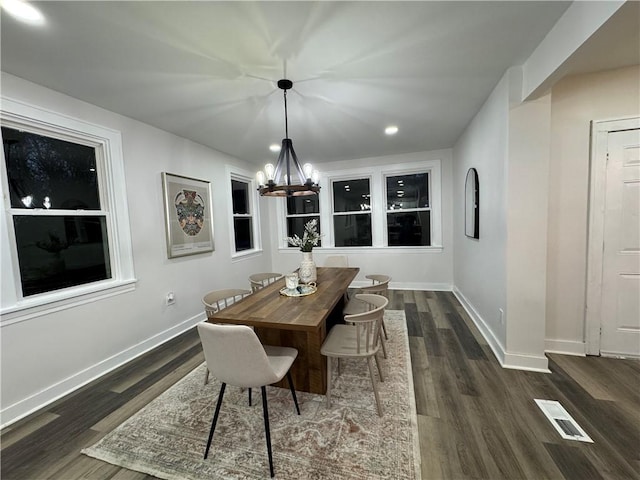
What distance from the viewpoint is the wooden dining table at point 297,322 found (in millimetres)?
1754

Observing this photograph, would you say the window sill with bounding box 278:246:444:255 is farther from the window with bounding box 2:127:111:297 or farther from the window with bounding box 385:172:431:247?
the window with bounding box 2:127:111:297

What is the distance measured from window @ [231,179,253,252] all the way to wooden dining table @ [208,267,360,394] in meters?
2.54

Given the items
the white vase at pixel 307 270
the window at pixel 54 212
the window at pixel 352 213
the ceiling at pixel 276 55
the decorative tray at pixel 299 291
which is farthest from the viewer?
the window at pixel 352 213

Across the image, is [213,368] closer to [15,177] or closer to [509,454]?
[509,454]

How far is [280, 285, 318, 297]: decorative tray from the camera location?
2.35 meters

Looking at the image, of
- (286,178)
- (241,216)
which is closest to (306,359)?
(286,178)

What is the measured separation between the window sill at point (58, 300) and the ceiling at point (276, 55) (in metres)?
1.76

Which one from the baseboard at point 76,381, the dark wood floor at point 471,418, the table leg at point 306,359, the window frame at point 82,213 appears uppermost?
the window frame at point 82,213

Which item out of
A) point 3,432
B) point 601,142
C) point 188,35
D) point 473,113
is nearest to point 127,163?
point 188,35

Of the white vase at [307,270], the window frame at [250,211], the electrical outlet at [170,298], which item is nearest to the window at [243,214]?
the window frame at [250,211]

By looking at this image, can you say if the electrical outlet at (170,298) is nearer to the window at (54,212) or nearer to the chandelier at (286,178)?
the window at (54,212)

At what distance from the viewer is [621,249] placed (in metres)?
2.32

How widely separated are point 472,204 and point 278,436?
10.6 feet

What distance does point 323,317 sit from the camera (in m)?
1.79
